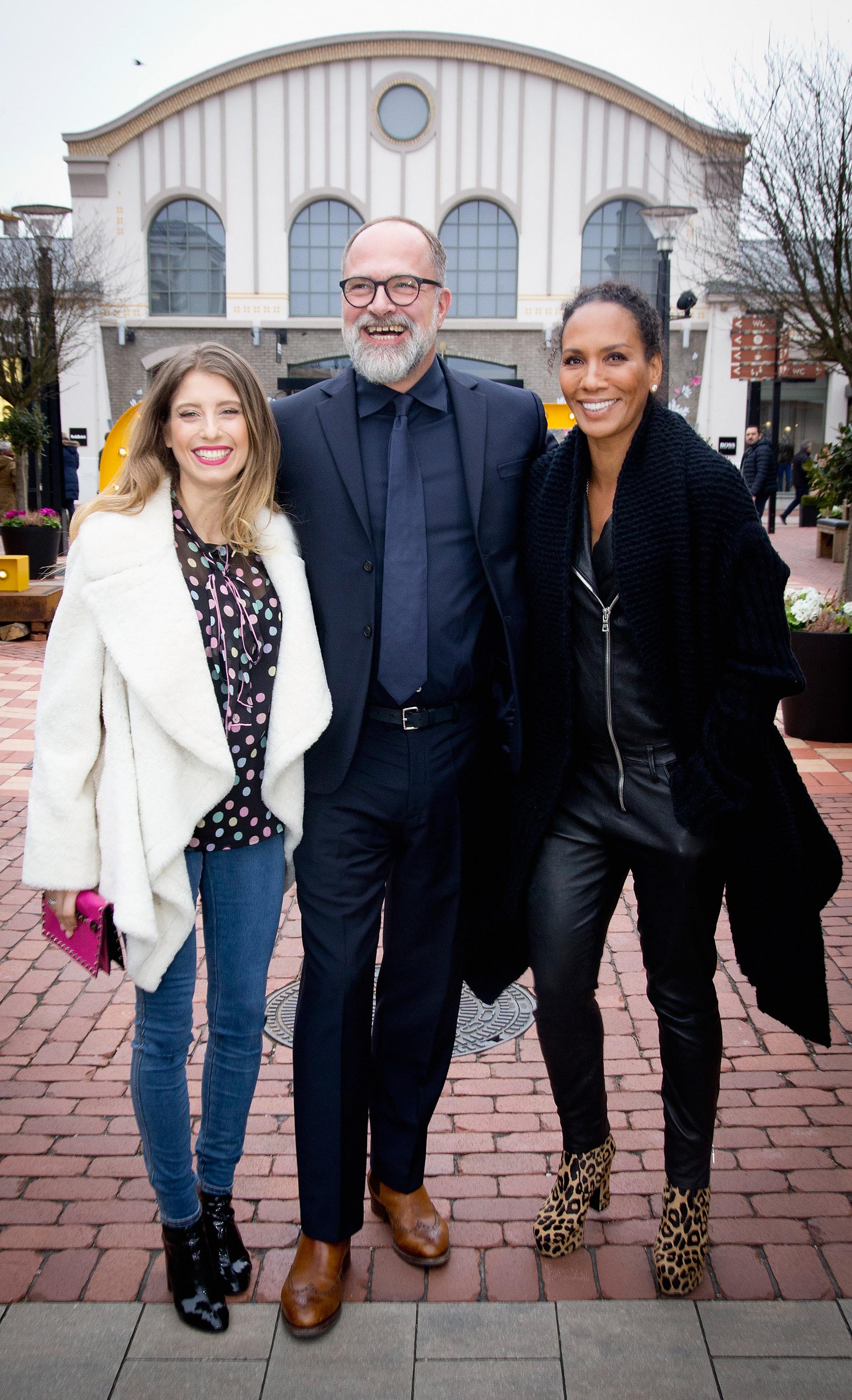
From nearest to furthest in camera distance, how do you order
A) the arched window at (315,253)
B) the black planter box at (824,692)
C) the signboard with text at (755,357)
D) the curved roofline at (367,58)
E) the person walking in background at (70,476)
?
the black planter box at (824,692), the person walking in background at (70,476), the signboard with text at (755,357), the curved roofline at (367,58), the arched window at (315,253)

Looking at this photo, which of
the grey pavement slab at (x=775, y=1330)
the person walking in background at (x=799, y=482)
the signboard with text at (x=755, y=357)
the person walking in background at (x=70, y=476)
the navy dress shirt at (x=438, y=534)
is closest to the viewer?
the grey pavement slab at (x=775, y=1330)

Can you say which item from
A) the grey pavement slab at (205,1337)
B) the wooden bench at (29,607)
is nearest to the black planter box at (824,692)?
the grey pavement slab at (205,1337)

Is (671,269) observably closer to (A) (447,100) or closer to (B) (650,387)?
(A) (447,100)

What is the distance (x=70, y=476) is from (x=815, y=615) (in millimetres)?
15213

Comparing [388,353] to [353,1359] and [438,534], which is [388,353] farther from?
[353,1359]

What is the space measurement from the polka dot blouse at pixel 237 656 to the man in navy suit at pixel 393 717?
0.50 feet

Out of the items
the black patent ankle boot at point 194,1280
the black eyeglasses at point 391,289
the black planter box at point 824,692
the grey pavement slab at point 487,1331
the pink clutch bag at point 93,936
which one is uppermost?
the black eyeglasses at point 391,289

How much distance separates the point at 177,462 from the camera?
2.53 meters

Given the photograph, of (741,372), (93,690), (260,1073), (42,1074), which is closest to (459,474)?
(93,690)

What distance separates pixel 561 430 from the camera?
858 cm

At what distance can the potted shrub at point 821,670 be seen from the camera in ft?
23.4

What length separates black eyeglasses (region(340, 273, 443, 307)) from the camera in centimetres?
269

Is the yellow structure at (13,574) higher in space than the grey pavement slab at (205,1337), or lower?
higher

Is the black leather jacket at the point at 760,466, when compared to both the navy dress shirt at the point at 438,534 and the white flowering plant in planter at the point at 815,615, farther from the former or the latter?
the navy dress shirt at the point at 438,534
